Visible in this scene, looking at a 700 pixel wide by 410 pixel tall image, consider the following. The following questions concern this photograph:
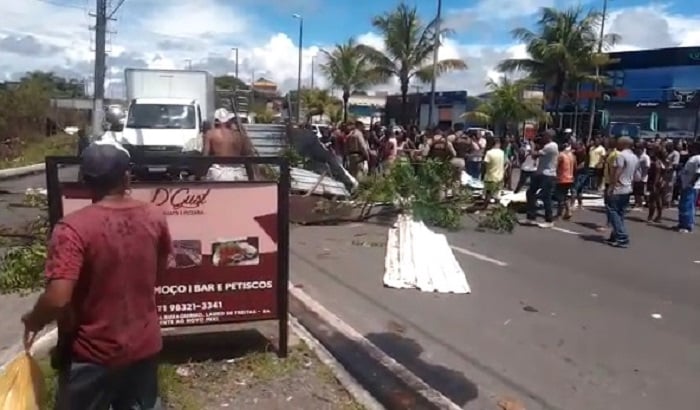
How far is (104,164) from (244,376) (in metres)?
2.36

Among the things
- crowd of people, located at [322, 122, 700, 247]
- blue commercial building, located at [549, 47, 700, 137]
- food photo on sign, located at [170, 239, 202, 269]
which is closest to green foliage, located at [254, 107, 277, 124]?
blue commercial building, located at [549, 47, 700, 137]

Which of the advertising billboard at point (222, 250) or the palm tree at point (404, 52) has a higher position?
the palm tree at point (404, 52)

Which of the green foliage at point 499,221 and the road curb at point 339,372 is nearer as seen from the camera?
the road curb at point 339,372

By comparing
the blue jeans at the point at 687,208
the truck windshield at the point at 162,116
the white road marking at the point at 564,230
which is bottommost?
the white road marking at the point at 564,230

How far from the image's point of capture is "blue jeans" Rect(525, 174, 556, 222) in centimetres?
1241

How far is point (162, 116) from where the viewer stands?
64.7ft

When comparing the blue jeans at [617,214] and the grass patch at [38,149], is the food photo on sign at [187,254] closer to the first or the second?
the blue jeans at [617,214]

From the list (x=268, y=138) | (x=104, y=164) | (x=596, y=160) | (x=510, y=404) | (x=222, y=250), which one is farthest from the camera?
(x=268, y=138)

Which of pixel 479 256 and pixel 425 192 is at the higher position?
pixel 425 192

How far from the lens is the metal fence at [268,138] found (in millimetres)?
21378

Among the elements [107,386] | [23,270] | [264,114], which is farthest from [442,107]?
[107,386]

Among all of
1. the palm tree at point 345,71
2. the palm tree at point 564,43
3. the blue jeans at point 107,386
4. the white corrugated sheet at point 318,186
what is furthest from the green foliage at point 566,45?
the blue jeans at point 107,386

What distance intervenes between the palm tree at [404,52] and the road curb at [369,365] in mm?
30958

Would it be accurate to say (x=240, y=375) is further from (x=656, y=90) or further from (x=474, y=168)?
(x=656, y=90)
